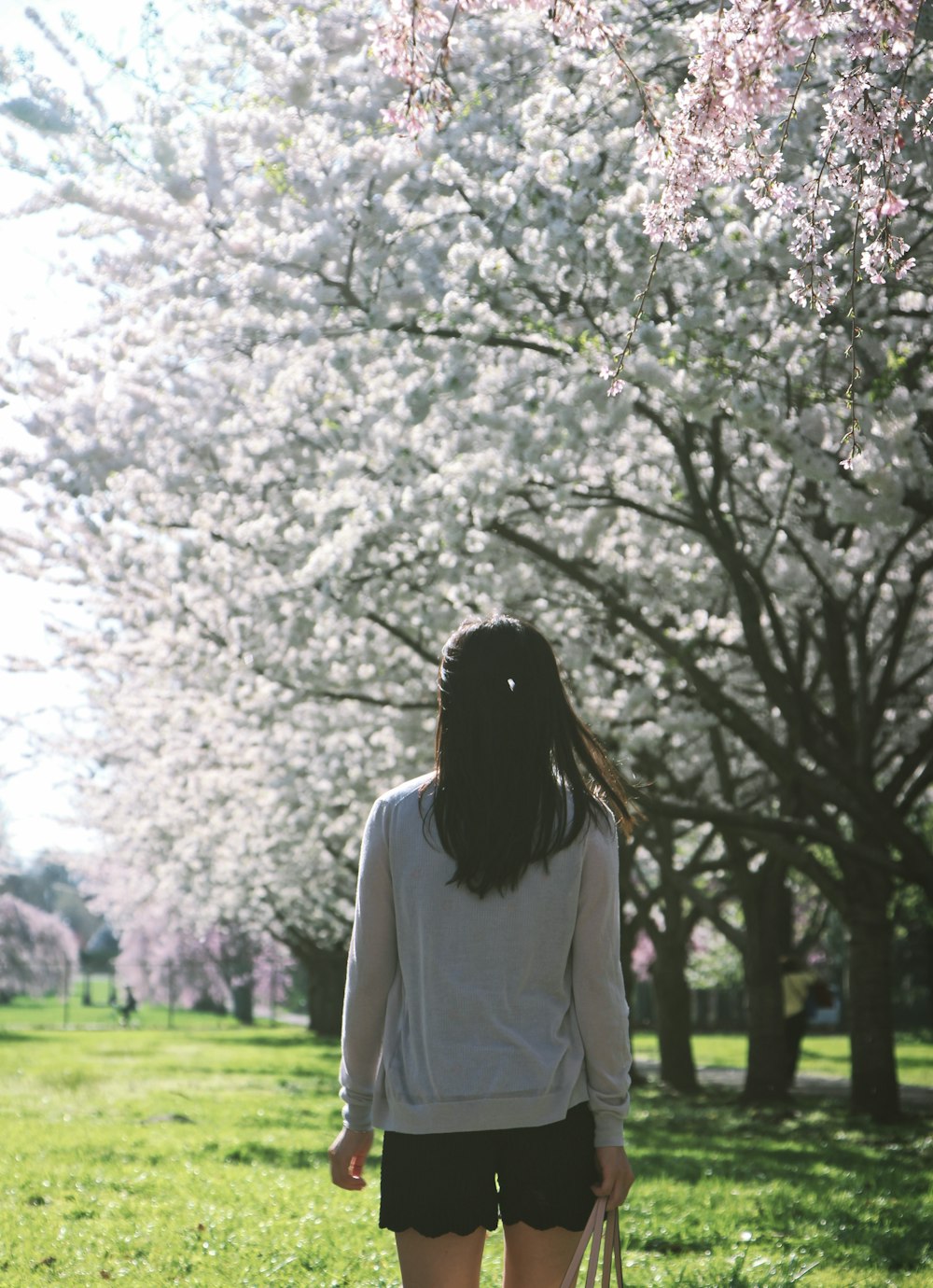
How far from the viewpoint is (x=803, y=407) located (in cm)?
845

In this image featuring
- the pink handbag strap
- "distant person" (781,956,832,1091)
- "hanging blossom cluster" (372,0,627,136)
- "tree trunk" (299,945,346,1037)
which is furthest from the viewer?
"tree trunk" (299,945,346,1037)

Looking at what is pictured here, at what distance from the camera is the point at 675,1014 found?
59.4 feet

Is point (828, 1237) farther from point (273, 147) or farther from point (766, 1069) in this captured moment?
point (766, 1069)

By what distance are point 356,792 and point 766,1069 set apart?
213 inches

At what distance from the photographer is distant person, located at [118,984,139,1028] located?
4238cm

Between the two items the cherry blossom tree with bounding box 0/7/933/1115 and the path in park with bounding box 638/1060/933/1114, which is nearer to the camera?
the cherry blossom tree with bounding box 0/7/933/1115

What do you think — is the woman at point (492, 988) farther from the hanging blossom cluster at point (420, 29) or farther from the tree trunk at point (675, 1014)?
the tree trunk at point (675, 1014)

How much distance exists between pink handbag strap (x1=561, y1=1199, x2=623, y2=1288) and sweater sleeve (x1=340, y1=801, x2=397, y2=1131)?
1.51 feet

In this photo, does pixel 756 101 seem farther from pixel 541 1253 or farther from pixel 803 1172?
pixel 803 1172

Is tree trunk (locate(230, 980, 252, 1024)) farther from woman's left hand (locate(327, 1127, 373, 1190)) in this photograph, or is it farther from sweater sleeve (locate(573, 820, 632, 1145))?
sweater sleeve (locate(573, 820, 632, 1145))

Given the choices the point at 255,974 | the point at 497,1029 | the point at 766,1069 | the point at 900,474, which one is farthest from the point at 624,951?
the point at 255,974

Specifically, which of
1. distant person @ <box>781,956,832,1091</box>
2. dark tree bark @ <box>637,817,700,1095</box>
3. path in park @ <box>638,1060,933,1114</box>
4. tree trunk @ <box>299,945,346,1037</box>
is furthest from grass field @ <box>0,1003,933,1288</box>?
tree trunk @ <box>299,945,346,1037</box>

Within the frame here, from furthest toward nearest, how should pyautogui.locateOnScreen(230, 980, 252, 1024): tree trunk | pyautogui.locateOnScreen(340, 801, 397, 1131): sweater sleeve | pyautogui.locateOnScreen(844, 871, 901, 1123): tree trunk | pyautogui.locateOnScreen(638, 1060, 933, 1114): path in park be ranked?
pyautogui.locateOnScreen(230, 980, 252, 1024): tree trunk, pyautogui.locateOnScreen(638, 1060, 933, 1114): path in park, pyautogui.locateOnScreen(844, 871, 901, 1123): tree trunk, pyautogui.locateOnScreen(340, 801, 397, 1131): sweater sleeve

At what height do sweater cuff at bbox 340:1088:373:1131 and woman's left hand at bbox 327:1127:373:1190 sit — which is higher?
sweater cuff at bbox 340:1088:373:1131
